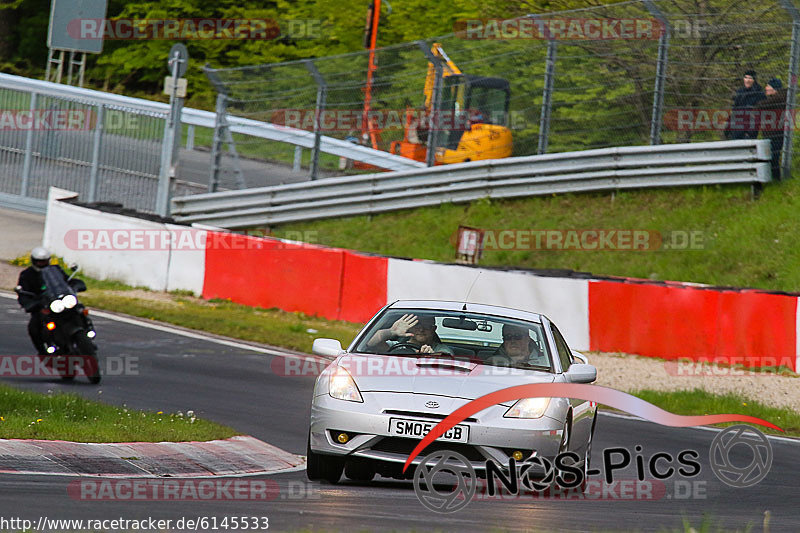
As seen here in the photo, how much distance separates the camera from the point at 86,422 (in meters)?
9.70

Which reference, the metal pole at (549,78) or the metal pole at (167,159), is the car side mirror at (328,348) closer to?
the metal pole at (549,78)

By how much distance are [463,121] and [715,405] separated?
10.6 m

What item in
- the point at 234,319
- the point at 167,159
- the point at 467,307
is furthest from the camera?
the point at 167,159

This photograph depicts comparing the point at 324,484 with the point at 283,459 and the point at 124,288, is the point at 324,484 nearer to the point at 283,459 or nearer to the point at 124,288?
the point at 283,459

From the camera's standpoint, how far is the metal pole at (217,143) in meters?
25.0

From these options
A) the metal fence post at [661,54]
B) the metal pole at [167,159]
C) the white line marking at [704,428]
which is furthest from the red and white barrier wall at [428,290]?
the metal fence post at [661,54]

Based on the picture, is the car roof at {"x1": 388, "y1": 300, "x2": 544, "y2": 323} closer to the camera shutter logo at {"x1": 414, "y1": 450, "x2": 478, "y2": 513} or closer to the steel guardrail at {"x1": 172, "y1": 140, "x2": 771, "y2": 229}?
the camera shutter logo at {"x1": 414, "y1": 450, "x2": 478, "y2": 513}

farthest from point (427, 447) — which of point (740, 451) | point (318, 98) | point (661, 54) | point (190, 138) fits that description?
point (190, 138)

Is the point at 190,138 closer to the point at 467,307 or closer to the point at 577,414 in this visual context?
the point at 467,307

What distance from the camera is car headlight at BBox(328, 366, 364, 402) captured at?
7.78 m

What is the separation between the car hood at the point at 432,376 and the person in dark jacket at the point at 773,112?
39.6ft

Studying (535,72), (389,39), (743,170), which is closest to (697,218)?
(743,170)

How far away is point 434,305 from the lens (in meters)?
9.04

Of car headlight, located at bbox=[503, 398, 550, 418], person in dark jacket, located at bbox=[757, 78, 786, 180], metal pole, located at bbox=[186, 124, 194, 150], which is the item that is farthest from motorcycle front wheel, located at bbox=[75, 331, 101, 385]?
metal pole, located at bbox=[186, 124, 194, 150]
